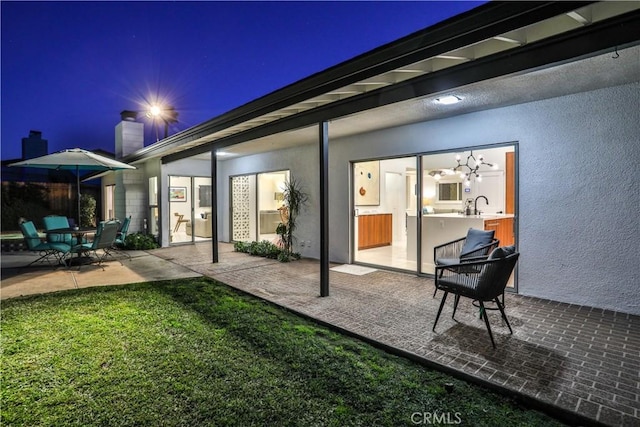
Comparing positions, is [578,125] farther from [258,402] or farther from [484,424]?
[258,402]

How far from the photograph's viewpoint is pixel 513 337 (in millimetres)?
3312

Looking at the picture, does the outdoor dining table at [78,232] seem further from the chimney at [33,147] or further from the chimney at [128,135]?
the chimney at [33,147]

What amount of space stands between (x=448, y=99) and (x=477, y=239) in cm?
190

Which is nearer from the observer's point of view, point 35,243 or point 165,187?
point 35,243

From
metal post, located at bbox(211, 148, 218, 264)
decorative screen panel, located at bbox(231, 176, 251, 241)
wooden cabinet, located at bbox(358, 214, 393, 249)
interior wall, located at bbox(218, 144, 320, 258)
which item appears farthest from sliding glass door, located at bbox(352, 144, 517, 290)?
decorative screen panel, located at bbox(231, 176, 251, 241)

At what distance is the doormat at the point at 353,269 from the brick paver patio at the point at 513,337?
64cm

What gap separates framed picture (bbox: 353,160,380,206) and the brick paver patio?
432cm

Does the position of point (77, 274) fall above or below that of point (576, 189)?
below

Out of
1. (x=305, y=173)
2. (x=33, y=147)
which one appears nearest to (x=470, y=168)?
(x=305, y=173)

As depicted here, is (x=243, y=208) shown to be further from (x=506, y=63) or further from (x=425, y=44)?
(x=506, y=63)

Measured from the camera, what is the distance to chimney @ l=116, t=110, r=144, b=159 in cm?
1246

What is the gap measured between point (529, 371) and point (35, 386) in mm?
3751

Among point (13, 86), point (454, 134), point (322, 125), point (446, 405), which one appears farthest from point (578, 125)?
point (13, 86)

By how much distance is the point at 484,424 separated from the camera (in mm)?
2102
